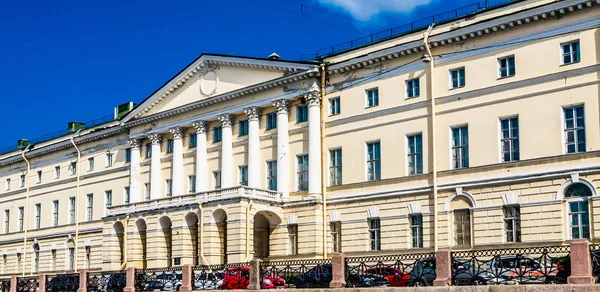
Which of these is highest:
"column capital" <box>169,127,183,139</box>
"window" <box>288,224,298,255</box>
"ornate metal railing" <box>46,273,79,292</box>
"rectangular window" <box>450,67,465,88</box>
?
"rectangular window" <box>450,67,465,88</box>

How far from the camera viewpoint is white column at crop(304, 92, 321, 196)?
3884cm

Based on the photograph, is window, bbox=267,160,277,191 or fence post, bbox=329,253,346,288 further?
window, bbox=267,160,277,191

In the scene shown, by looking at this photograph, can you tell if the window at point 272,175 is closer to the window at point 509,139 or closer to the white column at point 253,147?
the white column at point 253,147

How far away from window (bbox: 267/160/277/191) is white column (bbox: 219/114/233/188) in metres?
2.20

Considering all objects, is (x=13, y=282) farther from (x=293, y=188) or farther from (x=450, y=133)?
(x=450, y=133)

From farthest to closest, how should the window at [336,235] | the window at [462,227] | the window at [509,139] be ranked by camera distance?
the window at [336,235] < the window at [462,227] < the window at [509,139]

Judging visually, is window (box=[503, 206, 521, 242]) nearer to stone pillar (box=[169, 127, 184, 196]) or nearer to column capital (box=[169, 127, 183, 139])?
stone pillar (box=[169, 127, 184, 196])

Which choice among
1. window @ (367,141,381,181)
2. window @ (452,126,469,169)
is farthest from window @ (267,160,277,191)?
window @ (452,126,469,169)

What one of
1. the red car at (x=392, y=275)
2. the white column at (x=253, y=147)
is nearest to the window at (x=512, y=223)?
the red car at (x=392, y=275)

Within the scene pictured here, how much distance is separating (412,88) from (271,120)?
27.6 ft

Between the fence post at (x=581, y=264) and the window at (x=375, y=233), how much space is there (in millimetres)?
18835

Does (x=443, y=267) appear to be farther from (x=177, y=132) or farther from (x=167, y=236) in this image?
(x=177, y=132)

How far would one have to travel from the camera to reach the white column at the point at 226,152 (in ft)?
140

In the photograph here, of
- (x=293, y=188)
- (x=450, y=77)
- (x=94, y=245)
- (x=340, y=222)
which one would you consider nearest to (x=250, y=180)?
(x=293, y=188)
